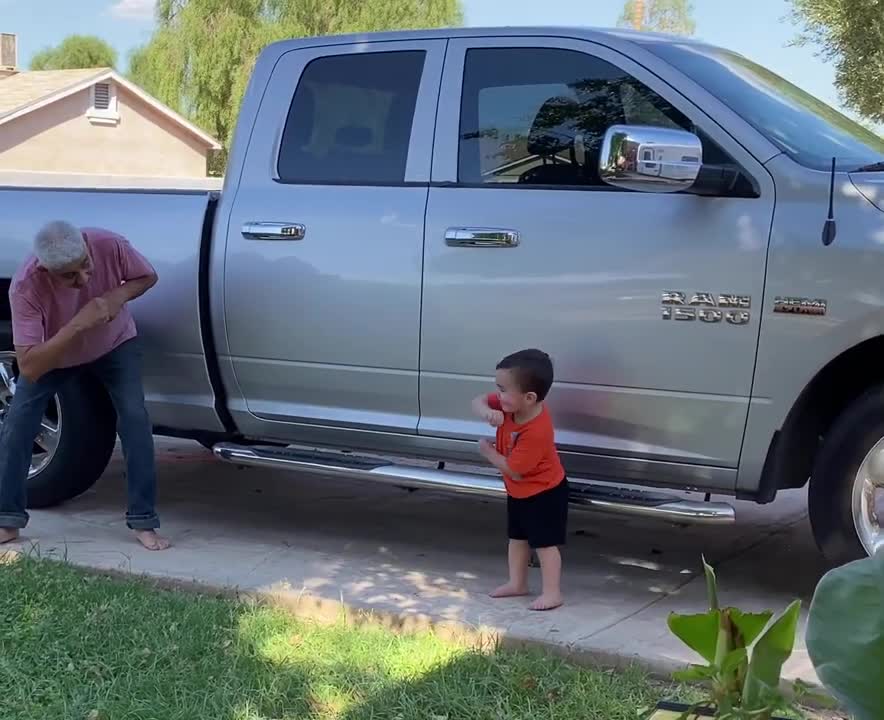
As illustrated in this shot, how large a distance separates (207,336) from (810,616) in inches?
168

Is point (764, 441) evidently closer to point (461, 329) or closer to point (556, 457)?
point (556, 457)

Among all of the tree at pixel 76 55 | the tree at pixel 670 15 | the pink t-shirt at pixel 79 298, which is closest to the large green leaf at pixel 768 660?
the pink t-shirt at pixel 79 298

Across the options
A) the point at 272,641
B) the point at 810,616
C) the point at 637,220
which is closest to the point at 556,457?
the point at 637,220

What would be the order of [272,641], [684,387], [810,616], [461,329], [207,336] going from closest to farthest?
[810,616] < [272,641] < [684,387] < [461,329] < [207,336]

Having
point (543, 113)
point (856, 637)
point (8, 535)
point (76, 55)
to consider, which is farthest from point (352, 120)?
point (76, 55)

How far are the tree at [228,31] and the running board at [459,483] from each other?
27.7m

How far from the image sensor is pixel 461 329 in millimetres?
4242

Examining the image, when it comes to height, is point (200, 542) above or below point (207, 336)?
below

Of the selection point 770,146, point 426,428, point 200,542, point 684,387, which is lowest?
point 200,542

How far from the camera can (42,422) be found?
5.06m

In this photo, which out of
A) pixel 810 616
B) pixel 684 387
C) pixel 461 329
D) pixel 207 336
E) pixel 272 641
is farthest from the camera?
pixel 207 336

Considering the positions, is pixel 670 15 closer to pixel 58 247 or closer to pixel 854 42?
pixel 854 42

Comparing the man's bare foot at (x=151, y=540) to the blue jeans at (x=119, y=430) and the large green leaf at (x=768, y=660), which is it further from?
the large green leaf at (x=768, y=660)

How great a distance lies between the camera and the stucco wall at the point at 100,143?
29656 mm
